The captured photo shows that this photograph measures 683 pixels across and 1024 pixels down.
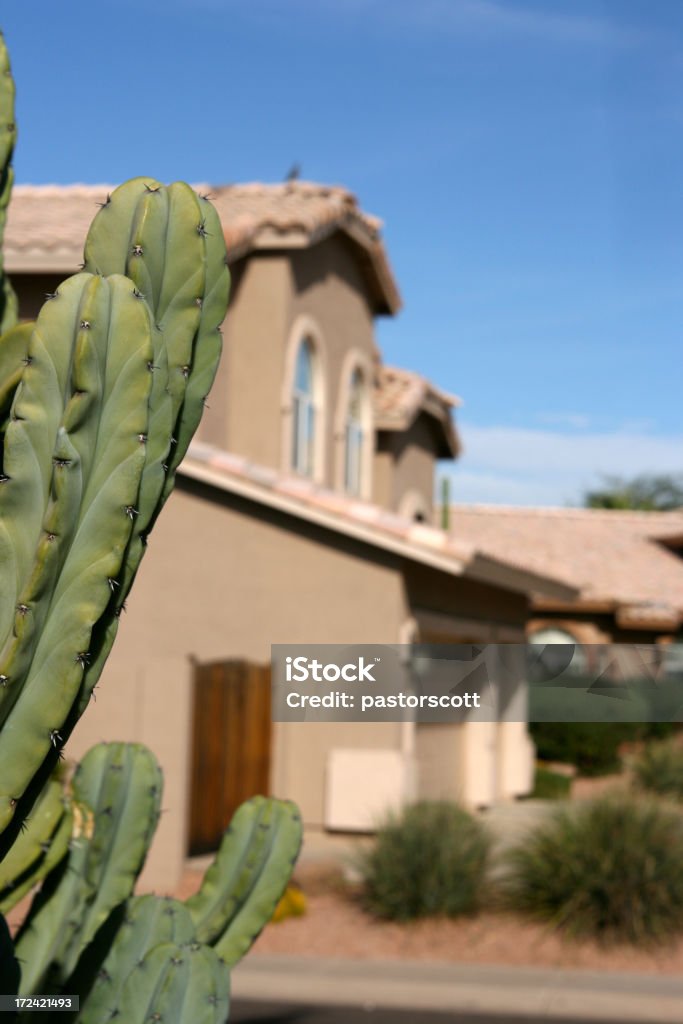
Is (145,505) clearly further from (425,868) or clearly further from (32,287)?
(32,287)

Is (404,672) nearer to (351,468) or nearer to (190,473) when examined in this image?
(190,473)

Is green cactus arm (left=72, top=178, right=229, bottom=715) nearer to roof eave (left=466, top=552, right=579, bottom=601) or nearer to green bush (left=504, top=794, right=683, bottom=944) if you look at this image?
green bush (left=504, top=794, right=683, bottom=944)

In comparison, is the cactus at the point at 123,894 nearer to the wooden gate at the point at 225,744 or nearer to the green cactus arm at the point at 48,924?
the green cactus arm at the point at 48,924

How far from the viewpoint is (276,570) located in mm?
17625

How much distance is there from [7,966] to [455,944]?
8497 mm

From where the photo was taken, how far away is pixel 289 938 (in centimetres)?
1313

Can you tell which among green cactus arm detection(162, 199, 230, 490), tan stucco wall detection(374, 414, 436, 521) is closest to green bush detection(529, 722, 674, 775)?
tan stucco wall detection(374, 414, 436, 521)

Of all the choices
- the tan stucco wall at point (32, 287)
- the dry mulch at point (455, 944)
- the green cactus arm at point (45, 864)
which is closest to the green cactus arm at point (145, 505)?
the green cactus arm at point (45, 864)

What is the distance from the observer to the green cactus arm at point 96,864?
5641 millimetres

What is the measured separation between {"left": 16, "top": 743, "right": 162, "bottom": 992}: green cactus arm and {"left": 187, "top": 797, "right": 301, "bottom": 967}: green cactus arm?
1.37 feet

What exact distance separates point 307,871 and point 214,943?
9.37 meters

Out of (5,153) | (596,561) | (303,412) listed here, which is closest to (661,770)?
(303,412)

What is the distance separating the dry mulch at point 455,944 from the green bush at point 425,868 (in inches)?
6.2

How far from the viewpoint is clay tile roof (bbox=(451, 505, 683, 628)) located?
37.6 m
